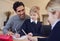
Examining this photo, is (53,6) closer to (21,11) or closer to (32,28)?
(32,28)

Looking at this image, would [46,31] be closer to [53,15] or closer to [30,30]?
[30,30]

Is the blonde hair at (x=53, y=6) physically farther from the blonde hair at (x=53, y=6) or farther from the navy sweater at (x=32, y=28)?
the navy sweater at (x=32, y=28)

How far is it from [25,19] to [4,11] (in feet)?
11.2

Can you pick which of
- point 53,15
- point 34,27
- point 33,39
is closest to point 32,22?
point 34,27

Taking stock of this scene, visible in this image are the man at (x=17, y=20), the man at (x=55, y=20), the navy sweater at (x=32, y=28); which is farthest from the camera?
the man at (x=17, y=20)

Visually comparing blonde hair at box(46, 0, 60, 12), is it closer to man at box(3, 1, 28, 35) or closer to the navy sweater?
the navy sweater

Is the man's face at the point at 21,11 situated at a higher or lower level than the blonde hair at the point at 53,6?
lower

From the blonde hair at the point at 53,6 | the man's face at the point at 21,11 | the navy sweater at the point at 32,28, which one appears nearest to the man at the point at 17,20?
the man's face at the point at 21,11

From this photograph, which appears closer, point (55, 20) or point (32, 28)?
point (55, 20)

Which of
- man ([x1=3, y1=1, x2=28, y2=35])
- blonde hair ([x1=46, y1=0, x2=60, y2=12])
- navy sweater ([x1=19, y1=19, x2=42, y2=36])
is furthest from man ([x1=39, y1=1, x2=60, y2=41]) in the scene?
man ([x1=3, y1=1, x2=28, y2=35])

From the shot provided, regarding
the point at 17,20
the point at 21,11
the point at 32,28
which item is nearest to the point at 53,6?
the point at 32,28

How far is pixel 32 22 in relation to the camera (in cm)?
276

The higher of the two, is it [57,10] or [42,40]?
[57,10]

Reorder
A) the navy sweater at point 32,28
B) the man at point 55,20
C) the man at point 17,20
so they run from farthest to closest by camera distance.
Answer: the man at point 17,20
the navy sweater at point 32,28
the man at point 55,20
